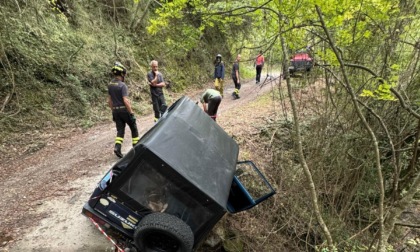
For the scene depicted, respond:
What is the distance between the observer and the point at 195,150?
3.52 meters

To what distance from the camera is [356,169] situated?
5648 mm

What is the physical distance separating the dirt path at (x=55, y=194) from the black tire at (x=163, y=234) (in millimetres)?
993

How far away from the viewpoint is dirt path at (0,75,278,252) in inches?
155

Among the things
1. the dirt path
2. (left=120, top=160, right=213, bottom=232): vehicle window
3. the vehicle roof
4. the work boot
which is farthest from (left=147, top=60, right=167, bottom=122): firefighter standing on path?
(left=120, top=160, right=213, bottom=232): vehicle window

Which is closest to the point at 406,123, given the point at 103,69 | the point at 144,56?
the point at 103,69

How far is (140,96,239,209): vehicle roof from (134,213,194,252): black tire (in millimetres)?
469

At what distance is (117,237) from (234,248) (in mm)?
1902

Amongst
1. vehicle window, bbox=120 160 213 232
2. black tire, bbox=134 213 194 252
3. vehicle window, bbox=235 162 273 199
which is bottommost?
vehicle window, bbox=235 162 273 199

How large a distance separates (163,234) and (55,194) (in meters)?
3.08

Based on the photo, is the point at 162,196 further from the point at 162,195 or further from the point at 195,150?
the point at 195,150

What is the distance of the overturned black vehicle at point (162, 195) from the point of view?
3.05 metres

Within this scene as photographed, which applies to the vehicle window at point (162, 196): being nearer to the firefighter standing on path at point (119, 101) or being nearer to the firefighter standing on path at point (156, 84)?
the firefighter standing on path at point (119, 101)

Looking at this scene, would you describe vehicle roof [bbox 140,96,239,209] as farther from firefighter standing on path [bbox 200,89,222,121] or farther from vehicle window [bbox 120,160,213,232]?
firefighter standing on path [bbox 200,89,222,121]

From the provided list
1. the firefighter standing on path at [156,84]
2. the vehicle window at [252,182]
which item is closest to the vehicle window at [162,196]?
the vehicle window at [252,182]
